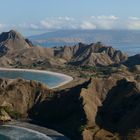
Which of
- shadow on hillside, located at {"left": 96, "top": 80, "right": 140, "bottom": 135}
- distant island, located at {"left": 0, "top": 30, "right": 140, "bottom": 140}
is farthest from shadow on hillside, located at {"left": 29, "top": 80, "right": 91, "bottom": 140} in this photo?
shadow on hillside, located at {"left": 96, "top": 80, "right": 140, "bottom": 135}

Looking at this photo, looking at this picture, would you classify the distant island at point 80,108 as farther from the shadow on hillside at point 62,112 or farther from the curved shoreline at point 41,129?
the curved shoreline at point 41,129

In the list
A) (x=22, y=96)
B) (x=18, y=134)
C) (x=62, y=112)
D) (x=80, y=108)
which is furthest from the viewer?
(x=22, y=96)

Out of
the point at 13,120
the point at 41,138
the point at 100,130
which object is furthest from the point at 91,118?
the point at 13,120

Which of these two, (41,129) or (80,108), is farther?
(80,108)

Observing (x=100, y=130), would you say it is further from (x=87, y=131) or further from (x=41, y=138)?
(x=41, y=138)

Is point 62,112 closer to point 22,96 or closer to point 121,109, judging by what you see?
point 22,96

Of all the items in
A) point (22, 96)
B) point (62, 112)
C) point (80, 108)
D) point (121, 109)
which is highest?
point (121, 109)

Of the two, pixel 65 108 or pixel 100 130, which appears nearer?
pixel 100 130

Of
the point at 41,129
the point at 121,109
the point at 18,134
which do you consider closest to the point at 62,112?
the point at 41,129
